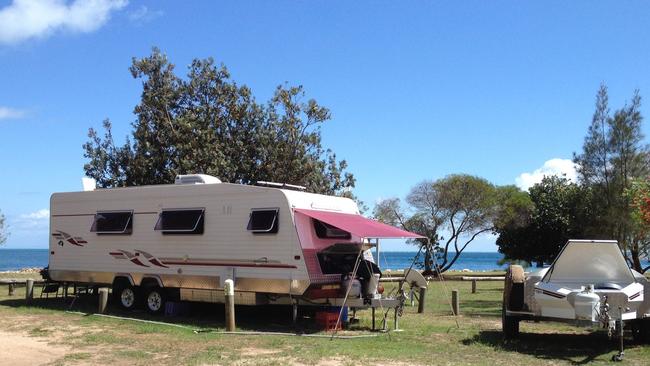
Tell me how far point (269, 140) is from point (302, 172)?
1.65 meters

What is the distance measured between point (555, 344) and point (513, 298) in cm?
114

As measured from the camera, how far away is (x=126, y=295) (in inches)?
624

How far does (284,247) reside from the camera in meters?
12.9

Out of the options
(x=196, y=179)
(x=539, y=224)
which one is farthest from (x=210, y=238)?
(x=539, y=224)

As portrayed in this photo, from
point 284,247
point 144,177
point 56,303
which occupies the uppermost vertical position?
point 144,177

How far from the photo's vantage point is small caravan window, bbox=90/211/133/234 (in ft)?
50.9

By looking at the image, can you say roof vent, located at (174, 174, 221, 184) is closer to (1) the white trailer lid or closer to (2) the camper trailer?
(2) the camper trailer

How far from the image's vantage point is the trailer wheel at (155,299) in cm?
1509

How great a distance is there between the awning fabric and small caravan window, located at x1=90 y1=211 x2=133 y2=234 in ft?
15.8

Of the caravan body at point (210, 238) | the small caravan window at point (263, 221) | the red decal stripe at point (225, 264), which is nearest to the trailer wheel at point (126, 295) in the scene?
the caravan body at point (210, 238)

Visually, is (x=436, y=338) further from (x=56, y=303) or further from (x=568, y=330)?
(x=56, y=303)

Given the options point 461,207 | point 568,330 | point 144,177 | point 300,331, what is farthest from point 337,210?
point 461,207

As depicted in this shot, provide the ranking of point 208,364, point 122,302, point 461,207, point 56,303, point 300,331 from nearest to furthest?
point 208,364 → point 300,331 → point 122,302 → point 56,303 → point 461,207

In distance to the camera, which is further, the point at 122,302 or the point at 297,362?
the point at 122,302
